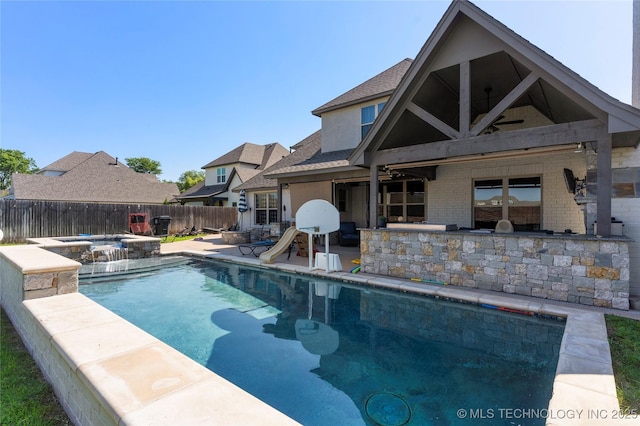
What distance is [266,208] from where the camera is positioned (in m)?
18.8

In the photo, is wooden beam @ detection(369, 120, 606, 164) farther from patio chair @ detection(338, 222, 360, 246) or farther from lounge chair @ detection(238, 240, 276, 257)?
lounge chair @ detection(238, 240, 276, 257)

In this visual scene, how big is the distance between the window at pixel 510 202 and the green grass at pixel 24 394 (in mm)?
10545

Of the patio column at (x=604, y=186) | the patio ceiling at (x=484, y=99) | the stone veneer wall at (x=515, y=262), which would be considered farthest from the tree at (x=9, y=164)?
the patio column at (x=604, y=186)

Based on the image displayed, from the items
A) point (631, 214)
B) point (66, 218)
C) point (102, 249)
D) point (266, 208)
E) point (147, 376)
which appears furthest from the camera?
point (266, 208)

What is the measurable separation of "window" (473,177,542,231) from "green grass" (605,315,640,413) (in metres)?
5.00

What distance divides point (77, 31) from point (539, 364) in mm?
17145

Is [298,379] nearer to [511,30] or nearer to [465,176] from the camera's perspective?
[511,30]

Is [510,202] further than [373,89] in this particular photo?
No

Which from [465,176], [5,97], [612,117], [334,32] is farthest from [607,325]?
[5,97]

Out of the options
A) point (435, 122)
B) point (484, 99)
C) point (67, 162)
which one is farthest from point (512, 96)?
point (67, 162)

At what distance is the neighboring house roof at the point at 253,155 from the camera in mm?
26766

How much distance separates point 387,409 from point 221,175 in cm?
2754

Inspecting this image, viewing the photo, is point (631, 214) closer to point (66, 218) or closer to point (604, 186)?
point (604, 186)

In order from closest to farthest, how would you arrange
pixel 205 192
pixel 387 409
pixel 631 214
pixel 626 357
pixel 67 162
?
1. pixel 387 409
2. pixel 626 357
3. pixel 631 214
4. pixel 205 192
5. pixel 67 162
